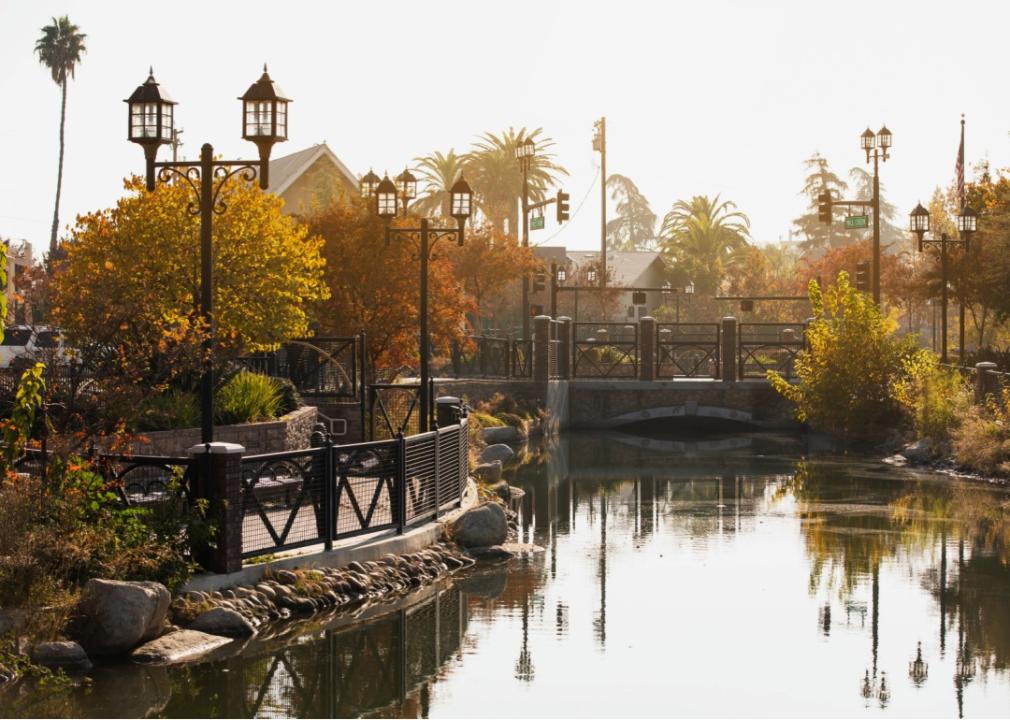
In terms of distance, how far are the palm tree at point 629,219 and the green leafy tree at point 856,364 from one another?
3850 inches

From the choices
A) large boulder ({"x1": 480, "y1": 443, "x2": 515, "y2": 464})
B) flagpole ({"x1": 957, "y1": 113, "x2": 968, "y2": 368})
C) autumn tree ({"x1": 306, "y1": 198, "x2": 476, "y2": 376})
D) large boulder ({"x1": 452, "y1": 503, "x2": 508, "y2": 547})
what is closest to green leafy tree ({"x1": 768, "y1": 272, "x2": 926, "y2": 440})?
flagpole ({"x1": 957, "y1": 113, "x2": 968, "y2": 368})

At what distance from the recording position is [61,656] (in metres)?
12.6

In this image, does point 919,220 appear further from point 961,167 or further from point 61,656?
point 61,656

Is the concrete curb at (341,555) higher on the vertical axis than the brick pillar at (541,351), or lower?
lower

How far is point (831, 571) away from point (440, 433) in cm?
543

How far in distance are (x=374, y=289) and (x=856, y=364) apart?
1304 cm

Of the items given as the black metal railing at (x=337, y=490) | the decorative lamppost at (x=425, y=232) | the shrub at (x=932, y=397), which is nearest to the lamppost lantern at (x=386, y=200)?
the decorative lamppost at (x=425, y=232)

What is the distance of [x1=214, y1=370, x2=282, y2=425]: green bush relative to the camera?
Answer: 20453 millimetres

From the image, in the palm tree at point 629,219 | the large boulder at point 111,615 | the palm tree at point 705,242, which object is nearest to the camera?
the large boulder at point 111,615

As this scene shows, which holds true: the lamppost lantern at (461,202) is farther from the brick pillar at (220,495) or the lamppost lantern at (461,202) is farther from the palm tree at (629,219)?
the palm tree at (629,219)

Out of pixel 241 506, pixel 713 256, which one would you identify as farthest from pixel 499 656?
pixel 713 256

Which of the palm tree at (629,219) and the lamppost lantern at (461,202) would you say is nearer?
the lamppost lantern at (461,202)

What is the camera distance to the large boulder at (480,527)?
1925cm

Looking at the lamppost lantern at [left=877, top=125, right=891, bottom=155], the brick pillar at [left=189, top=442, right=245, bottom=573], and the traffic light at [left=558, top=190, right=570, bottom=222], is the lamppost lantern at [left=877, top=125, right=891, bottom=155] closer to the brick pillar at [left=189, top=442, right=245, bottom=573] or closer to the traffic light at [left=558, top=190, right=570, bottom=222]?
the traffic light at [left=558, top=190, right=570, bottom=222]
